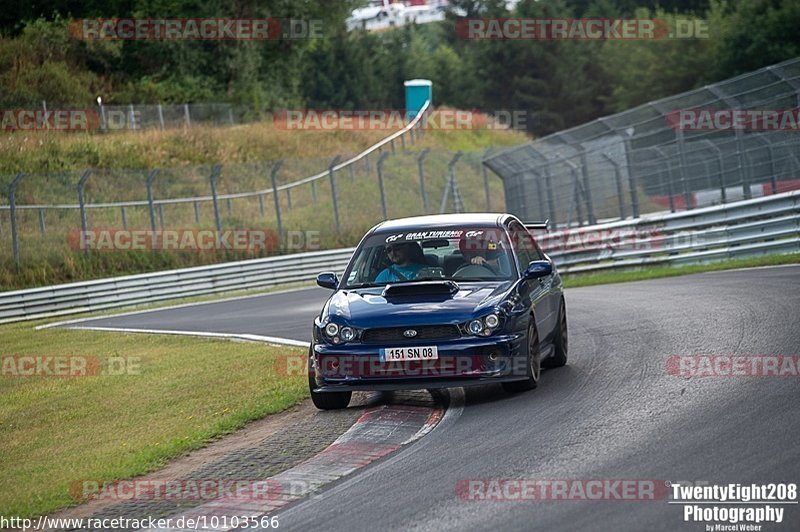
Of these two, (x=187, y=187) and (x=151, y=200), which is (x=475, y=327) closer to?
(x=151, y=200)

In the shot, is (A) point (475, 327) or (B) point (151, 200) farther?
(B) point (151, 200)

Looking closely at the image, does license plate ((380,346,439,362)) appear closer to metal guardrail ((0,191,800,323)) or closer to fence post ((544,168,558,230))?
metal guardrail ((0,191,800,323))

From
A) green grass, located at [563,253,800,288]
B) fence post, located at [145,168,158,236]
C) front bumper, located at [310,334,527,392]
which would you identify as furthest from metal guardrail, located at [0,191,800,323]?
front bumper, located at [310,334,527,392]

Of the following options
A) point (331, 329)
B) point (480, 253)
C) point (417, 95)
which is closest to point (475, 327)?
point (331, 329)

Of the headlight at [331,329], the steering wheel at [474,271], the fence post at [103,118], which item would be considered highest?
the fence post at [103,118]

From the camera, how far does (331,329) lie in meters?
10.5

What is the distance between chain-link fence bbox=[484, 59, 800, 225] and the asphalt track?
7.69 m

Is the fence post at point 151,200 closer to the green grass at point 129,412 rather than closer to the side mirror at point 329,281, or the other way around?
the green grass at point 129,412

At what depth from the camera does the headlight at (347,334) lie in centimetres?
1034

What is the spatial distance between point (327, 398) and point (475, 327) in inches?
57.5

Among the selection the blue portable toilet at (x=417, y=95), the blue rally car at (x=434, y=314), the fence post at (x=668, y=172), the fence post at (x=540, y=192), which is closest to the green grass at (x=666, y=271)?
the fence post at (x=668, y=172)

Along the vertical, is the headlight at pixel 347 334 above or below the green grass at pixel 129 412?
above

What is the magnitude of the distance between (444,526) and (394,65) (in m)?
83.9

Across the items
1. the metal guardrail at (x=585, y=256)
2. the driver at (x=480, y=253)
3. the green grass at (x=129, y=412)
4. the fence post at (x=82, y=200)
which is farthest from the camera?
the fence post at (x=82, y=200)
